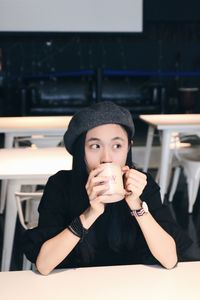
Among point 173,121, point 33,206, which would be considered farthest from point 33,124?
point 33,206

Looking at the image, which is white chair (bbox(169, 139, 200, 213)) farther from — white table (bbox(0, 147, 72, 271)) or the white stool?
white table (bbox(0, 147, 72, 271))

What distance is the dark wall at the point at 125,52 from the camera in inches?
338

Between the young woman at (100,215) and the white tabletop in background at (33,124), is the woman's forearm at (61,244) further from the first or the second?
the white tabletop in background at (33,124)

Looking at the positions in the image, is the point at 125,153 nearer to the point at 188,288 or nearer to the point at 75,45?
the point at 188,288

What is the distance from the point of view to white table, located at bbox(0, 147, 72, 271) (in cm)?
241

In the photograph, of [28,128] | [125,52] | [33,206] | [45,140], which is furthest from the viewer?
[125,52]

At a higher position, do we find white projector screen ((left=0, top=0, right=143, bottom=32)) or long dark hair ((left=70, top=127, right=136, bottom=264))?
white projector screen ((left=0, top=0, right=143, bottom=32))

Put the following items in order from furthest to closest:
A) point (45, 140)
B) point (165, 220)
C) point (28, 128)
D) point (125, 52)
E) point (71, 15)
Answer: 1. point (125, 52)
2. point (71, 15)
3. point (45, 140)
4. point (28, 128)
5. point (165, 220)

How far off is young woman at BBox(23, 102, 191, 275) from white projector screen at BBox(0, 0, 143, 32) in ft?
22.7

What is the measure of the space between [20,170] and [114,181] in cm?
138

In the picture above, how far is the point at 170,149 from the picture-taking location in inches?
163

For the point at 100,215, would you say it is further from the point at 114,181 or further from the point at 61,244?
the point at 114,181

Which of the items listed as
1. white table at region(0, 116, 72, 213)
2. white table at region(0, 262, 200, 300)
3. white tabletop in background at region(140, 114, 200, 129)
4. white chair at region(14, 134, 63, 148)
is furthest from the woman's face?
white tabletop in background at region(140, 114, 200, 129)

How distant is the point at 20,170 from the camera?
2.46m
